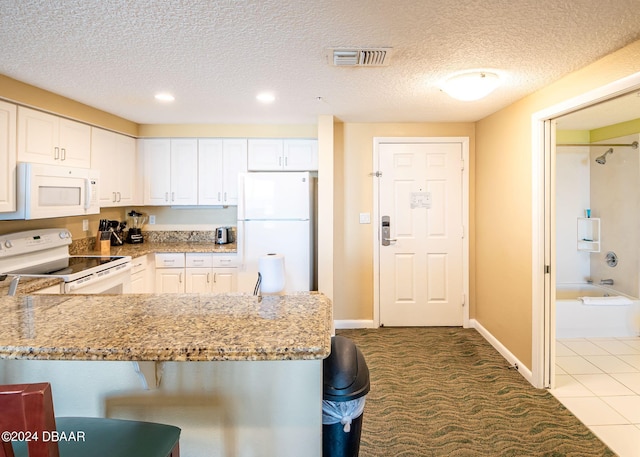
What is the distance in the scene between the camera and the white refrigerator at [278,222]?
138 inches

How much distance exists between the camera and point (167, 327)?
102 centimetres

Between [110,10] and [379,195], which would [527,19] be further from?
[379,195]

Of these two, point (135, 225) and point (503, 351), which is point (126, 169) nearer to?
point (135, 225)

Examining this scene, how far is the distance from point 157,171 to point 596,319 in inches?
193

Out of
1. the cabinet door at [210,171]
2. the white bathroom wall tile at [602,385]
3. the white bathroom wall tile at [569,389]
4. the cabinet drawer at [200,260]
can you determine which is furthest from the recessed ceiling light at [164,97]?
the white bathroom wall tile at [602,385]

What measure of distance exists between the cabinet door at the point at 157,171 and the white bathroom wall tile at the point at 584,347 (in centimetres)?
437

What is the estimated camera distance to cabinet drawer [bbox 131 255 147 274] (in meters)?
3.37

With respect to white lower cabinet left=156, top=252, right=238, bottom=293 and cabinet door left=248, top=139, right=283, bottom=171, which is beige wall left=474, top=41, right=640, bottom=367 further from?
white lower cabinet left=156, top=252, right=238, bottom=293

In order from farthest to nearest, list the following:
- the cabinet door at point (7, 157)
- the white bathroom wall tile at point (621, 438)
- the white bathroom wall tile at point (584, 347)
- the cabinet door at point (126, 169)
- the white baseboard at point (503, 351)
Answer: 1. the cabinet door at point (126, 169)
2. the white bathroom wall tile at point (584, 347)
3. the white baseboard at point (503, 351)
4. the cabinet door at point (7, 157)
5. the white bathroom wall tile at point (621, 438)

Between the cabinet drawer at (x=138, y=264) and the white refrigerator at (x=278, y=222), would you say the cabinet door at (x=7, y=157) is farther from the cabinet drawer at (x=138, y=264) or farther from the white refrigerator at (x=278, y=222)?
the white refrigerator at (x=278, y=222)

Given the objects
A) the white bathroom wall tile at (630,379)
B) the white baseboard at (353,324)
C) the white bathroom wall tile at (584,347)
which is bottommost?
the white bathroom wall tile at (630,379)

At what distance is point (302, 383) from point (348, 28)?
1.62m

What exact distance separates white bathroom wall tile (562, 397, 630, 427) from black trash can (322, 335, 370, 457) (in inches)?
72.5

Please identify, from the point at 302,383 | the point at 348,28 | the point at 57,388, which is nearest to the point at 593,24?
the point at 348,28
